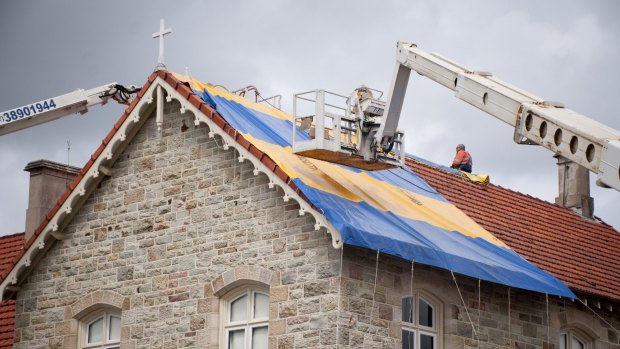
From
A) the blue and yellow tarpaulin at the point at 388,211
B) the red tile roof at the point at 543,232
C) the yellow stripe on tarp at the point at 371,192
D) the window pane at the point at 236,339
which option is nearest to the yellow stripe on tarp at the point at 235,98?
the blue and yellow tarpaulin at the point at 388,211

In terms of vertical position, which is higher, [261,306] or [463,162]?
[463,162]

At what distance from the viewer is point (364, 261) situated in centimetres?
2408

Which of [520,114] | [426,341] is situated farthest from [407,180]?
[520,114]

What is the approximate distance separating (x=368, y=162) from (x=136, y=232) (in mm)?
4638

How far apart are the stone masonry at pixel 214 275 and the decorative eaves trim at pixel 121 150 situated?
27cm

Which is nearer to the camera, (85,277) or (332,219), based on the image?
(332,219)

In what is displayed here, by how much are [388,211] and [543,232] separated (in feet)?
20.8

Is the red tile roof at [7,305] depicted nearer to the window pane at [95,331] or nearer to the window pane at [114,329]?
the window pane at [95,331]

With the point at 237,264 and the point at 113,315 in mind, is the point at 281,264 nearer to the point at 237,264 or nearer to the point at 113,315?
the point at 237,264

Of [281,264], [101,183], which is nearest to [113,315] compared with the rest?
[101,183]

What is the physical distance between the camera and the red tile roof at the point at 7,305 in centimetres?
2978

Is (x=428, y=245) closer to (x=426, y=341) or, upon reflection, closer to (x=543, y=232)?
(x=426, y=341)

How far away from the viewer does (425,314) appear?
1003 inches

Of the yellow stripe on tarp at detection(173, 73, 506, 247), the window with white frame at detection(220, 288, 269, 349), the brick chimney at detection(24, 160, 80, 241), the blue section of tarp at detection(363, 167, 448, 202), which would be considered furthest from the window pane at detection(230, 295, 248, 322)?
the brick chimney at detection(24, 160, 80, 241)
